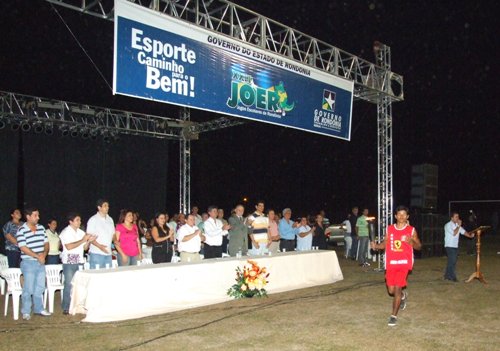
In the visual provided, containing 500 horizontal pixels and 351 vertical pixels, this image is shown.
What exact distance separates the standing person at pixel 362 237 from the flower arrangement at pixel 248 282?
594cm

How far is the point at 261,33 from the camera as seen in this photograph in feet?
33.7

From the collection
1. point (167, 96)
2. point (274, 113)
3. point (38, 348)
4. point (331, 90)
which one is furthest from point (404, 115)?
point (38, 348)

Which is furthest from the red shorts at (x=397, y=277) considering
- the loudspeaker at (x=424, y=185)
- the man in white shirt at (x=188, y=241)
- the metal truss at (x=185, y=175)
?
the metal truss at (x=185, y=175)

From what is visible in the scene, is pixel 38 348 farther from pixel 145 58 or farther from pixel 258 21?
pixel 258 21

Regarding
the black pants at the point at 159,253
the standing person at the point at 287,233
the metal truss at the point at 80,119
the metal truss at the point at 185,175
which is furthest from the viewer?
the metal truss at the point at 185,175

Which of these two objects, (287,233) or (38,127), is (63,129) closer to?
(38,127)

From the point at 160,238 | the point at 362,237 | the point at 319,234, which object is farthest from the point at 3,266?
the point at 362,237

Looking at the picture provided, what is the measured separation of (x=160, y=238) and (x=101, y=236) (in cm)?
130

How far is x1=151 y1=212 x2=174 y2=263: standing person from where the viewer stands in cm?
893

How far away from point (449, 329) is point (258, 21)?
6573 mm

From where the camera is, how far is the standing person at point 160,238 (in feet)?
29.3

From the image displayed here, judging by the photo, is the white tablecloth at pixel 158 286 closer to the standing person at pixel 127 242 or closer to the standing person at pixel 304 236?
the standing person at pixel 127 242

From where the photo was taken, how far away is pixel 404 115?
28.3m

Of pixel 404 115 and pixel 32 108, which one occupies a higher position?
pixel 404 115
